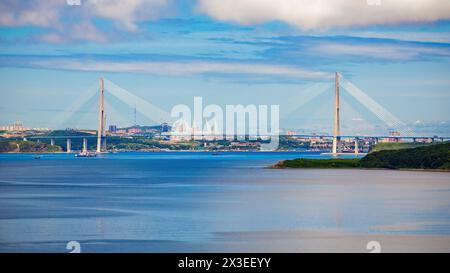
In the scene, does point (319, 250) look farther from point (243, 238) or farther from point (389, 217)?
point (389, 217)

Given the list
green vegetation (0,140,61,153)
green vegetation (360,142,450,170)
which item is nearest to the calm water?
green vegetation (360,142,450,170)

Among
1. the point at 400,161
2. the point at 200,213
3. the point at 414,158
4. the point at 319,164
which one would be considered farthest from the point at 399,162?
the point at 200,213

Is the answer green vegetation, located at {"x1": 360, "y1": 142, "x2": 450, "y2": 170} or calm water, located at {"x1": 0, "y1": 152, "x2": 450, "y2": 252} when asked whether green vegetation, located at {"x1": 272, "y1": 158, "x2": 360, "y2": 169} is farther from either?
calm water, located at {"x1": 0, "y1": 152, "x2": 450, "y2": 252}

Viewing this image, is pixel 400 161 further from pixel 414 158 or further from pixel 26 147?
pixel 26 147
